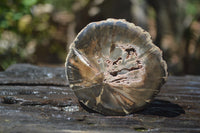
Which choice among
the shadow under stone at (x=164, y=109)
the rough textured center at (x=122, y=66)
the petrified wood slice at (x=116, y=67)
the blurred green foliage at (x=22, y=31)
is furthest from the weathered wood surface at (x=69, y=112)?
the blurred green foliage at (x=22, y=31)

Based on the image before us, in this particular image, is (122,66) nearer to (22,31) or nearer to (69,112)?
(69,112)

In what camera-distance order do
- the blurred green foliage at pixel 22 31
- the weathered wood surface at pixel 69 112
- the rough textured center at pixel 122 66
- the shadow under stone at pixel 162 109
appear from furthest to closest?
the blurred green foliage at pixel 22 31 → the shadow under stone at pixel 162 109 → the rough textured center at pixel 122 66 → the weathered wood surface at pixel 69 112

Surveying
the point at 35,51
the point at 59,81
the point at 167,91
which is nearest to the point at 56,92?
the point at 59,81

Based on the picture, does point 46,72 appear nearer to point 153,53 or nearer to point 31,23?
point 153,53

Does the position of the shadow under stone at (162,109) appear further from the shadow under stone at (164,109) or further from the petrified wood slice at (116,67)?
the petrified wood slice at (116,67)

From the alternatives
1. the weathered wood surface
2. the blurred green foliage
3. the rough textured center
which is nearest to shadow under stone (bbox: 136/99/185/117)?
the weathered wood surface

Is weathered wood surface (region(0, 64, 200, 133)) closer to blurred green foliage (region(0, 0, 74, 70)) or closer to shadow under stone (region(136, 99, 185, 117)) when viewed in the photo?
shadow under stone (region(136, 99, 185, 117))

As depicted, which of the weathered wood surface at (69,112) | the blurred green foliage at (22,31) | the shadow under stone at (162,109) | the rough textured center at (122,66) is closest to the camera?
the weathered wood surface at (69,112)
